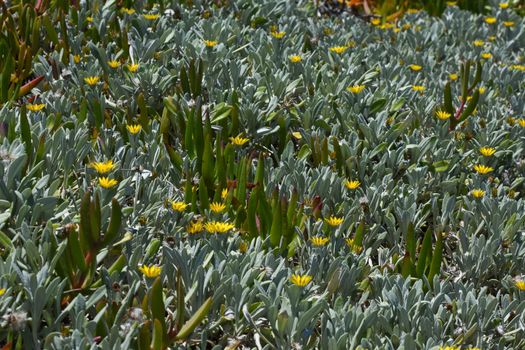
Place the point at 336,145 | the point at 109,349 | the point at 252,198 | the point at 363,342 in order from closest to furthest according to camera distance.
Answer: the point at 109,349 < the point at 363,342 < the point at 252,198 < the point at 336,145

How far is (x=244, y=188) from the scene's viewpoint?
108 inches

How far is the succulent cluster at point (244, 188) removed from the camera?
211 centimetres

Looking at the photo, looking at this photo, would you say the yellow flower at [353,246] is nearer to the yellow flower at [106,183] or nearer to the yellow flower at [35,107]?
the yellow flower at [106,183]

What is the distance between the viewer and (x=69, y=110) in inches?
122

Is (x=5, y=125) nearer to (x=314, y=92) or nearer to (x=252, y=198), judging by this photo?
(x=252, y=198)

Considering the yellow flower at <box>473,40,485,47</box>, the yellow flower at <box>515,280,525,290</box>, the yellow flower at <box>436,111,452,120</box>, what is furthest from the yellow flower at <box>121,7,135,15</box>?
the yellow flower at <box>515,280,525,290</box>

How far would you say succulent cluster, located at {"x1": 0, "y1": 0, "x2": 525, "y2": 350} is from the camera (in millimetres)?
2105

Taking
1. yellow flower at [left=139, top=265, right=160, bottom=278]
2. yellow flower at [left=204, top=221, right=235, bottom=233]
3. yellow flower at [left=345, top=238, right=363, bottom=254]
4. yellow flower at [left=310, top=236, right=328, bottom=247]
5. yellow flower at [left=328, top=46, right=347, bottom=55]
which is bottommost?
yellow flower at [left=345, top=238, right=363, bottom=254]

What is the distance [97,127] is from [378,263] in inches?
47.4

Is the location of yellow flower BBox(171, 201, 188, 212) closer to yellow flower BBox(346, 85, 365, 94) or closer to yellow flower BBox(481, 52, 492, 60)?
yellow flower BBox(346, 85, 365, 94)

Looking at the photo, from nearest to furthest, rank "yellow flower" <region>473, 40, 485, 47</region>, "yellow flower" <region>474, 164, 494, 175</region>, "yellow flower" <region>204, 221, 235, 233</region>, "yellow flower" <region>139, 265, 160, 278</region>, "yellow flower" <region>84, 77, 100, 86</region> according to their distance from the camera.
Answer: "yellow flower" <region>139, 265, 160, 278</region> → "yellow flower" <region>204, 221, 235, 233</region> → "yellow flower" <region>474, 164, 494, 175</region> → "yellow flower" <region>84, 77, 100, 86</region> → "yellow flower" <region>473, 40, 485, 47</region>

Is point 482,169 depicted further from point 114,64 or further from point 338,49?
point 114,64

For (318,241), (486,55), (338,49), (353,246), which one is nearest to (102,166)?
(318,241)

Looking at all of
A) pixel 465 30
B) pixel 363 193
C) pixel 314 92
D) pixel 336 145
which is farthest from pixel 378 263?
pixel 465 30
